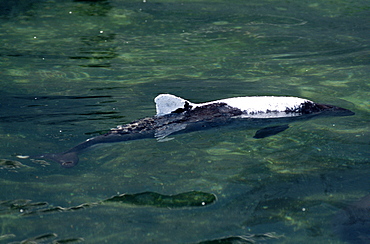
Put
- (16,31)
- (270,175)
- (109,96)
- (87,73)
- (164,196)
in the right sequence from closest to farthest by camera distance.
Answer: (164,196) → (270,175) → (109,96) → (87,73) → (16,31)

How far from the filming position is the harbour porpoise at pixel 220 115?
22.1 ft

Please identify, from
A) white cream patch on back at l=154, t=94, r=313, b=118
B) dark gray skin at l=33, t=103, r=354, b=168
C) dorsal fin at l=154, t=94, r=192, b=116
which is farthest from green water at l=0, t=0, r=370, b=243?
dorsal fin at l=154, t=94, r=192, b=116

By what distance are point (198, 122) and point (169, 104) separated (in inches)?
19.7

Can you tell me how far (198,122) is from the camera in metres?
6.93

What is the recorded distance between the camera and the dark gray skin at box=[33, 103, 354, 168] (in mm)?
6594

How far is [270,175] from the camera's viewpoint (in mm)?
→ 5828

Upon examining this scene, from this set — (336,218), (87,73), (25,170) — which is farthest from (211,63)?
(336,218)

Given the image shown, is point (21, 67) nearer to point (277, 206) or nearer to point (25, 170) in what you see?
point (25, 170)

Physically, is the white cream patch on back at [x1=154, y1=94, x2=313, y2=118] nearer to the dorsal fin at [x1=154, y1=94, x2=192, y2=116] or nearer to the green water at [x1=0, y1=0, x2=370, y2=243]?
the dorsal fin at [x1=154, y1=94, x2=192, y2=116]

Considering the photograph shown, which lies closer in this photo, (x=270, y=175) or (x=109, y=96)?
(x=270, y=175)

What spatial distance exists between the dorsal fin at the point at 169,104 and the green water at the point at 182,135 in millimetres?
436

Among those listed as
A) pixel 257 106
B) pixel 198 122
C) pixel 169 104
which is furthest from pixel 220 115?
pixel 169 104

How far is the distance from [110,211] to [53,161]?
1.48m

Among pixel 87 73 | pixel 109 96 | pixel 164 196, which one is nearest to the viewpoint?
pixel 164 196
